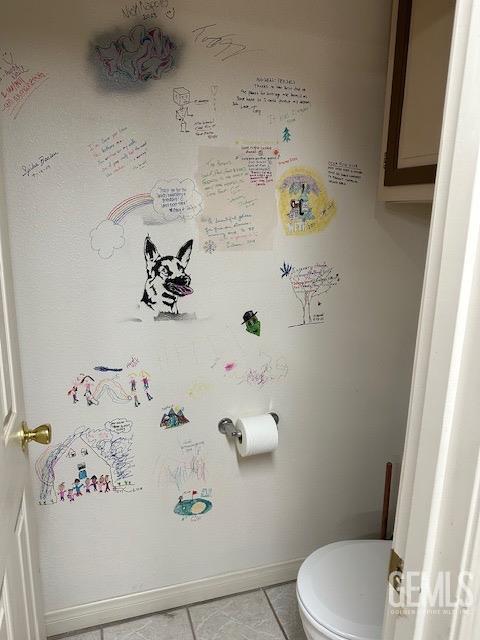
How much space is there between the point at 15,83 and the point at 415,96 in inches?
44.1

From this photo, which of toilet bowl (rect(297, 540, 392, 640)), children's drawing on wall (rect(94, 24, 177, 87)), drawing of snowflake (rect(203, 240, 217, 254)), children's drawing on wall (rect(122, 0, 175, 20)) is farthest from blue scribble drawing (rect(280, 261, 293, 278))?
toilet bowl (rect(297, 540, 392, 640))

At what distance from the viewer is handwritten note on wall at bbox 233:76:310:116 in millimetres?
1453

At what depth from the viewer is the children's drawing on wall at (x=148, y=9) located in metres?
1.30

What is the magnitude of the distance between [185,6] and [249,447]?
4.38ft

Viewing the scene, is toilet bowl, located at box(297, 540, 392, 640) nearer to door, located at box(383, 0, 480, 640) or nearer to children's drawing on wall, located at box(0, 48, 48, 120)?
door, located at box(383, 0, 480, 640)

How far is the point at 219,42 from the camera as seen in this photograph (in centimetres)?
139


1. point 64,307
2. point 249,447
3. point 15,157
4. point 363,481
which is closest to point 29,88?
point 15,157

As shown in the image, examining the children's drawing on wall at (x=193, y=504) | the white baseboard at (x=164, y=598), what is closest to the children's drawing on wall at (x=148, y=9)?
the children's drawing on wall at (x=193, y=504)

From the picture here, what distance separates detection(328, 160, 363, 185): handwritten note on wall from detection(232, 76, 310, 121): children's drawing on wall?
21 centimetres

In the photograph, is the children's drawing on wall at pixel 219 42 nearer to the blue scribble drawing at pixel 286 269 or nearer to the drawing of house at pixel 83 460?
the blue scribble drawing at pixel 286 269

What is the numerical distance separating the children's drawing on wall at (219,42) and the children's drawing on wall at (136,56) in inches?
3.3

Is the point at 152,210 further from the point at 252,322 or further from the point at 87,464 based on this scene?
the point at 87,464

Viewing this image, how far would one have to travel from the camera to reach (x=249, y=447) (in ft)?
5.33

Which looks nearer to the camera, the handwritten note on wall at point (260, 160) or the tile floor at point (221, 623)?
the handwritten note on wall at point (260, 160)
